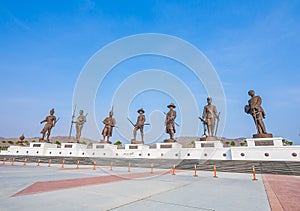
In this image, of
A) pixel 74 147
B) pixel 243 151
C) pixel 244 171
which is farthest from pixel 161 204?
pixel 74 147

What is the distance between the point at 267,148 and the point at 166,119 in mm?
10658

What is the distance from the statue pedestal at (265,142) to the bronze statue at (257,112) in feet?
1.58

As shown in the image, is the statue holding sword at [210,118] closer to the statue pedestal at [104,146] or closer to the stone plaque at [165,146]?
the stone plaque at [165,146]

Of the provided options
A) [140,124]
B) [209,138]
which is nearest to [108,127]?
[140,124]

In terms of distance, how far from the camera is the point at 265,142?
16.5 m

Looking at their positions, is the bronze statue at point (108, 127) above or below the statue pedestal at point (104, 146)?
above

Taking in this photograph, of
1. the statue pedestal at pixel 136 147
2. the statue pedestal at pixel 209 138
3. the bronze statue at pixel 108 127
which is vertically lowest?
the statue pedestal at pixel 136 147

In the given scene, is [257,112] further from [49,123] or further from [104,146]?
[49,123]

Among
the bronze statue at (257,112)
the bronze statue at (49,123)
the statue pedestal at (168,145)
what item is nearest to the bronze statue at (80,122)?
the bronze statue at (49,123)

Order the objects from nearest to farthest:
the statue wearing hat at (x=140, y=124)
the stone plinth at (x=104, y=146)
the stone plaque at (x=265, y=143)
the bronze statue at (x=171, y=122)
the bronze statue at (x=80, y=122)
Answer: the stone plaque at (x=265, y=143) < the bronze statue at (x=171, y=122) < the stone plinth at (x=104, y=146) < the statue wearing hat at (x=140, y=124) < the bronze statue at (x=80, y=122)

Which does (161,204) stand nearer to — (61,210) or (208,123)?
(61,210)

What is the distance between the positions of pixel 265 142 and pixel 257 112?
2939 millimetres

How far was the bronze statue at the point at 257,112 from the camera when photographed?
57.0 feet

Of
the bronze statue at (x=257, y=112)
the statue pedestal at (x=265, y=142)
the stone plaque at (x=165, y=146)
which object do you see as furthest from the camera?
the stone plaque at (x=165, y=146)
